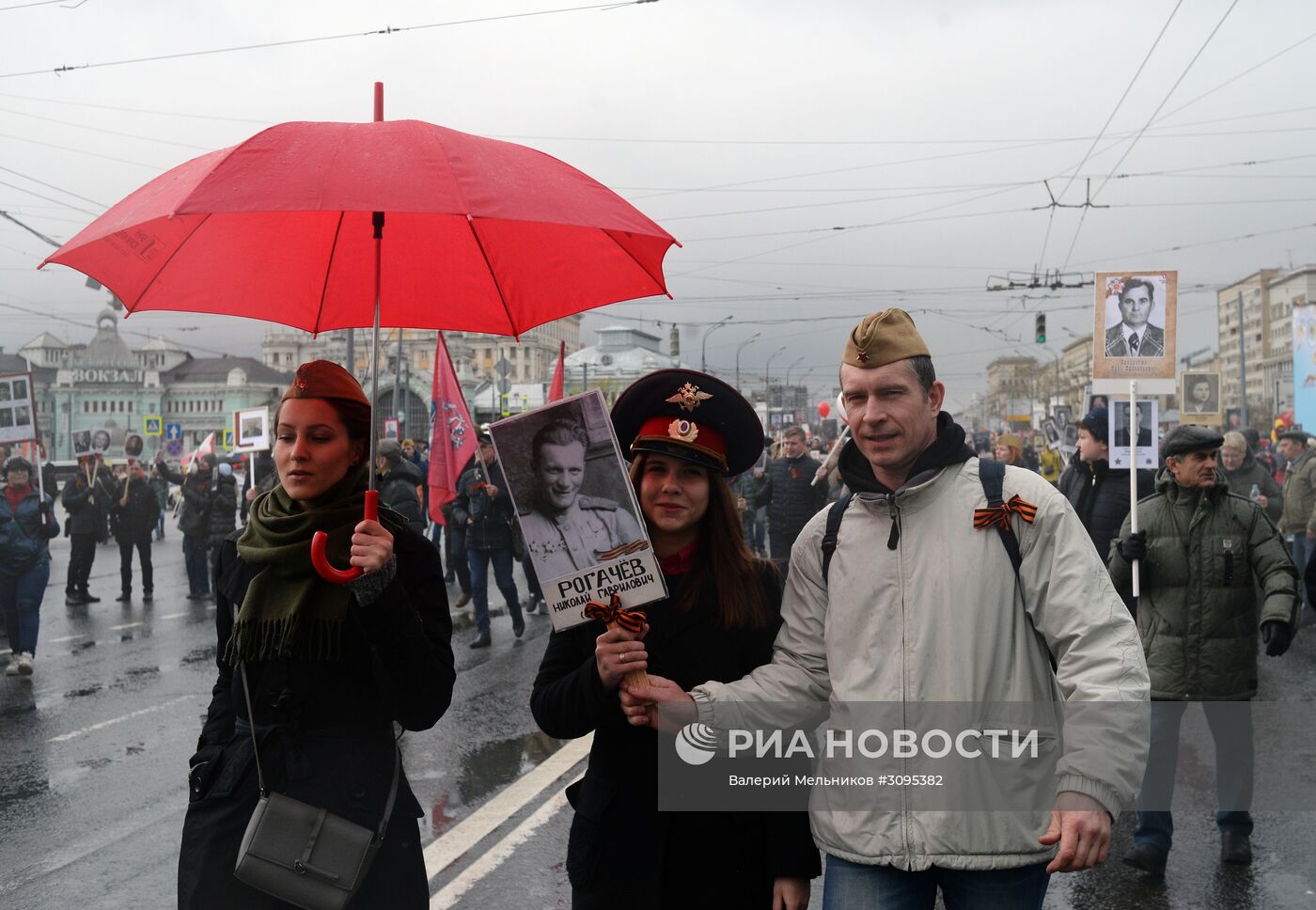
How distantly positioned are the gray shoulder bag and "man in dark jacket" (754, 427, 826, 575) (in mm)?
9709

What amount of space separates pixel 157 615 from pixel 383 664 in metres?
12.3

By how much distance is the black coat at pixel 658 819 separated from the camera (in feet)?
8.66

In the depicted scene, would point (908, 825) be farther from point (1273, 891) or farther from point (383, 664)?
point (1273, 891)

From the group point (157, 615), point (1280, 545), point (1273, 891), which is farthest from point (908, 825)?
point (157, 615)

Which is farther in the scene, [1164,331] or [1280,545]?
[1164,331]

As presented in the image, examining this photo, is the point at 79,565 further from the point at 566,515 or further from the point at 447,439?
the point at 566,515

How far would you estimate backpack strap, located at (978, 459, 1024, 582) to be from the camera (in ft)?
8.34

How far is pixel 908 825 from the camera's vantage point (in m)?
2.54

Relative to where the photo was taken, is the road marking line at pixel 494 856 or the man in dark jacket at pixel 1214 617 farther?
the man in dark jacket at pixel 1214 617

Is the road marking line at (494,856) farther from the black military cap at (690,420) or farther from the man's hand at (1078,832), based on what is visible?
the man's hand at (1078,832)

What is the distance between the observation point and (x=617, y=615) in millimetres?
2594

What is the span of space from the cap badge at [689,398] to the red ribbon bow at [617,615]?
525 millimetres

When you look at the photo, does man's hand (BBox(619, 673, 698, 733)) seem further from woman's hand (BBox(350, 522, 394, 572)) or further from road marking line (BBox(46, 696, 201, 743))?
road marking line (BBox(46, 696, 201, 743))

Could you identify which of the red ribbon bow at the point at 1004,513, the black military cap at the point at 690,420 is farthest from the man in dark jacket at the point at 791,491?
the red ribbon bow at the point at 1004,513
